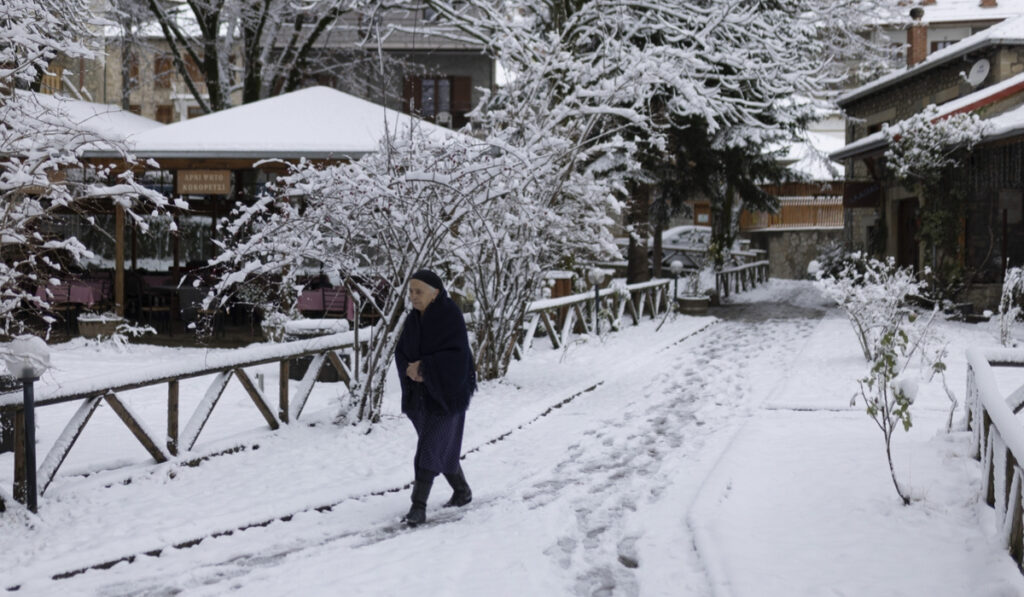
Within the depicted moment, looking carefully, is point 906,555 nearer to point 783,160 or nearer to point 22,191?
point 22,191

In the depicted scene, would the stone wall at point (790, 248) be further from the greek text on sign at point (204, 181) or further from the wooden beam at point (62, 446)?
the wooden beam at point (62, 446)

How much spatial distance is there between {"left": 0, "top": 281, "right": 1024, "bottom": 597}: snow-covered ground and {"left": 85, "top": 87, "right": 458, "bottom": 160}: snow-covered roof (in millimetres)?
5072

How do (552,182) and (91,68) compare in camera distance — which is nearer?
(552,182)

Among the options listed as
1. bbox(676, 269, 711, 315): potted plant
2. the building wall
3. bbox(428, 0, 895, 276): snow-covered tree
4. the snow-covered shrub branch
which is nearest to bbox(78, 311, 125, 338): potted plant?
bbox(428, 0, 895, 276): snow-covered tree

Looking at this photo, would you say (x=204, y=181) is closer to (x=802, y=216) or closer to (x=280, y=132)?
(x=280, y=132)

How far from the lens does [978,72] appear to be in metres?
21.5

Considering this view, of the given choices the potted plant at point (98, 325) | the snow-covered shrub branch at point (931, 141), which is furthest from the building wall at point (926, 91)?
the potted plant at point (98, 325)

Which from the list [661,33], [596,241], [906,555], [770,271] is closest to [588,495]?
[906,555]

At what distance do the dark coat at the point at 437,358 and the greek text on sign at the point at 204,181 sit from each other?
32.7ft

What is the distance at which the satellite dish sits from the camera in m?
21.2

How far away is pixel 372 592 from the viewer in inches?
201

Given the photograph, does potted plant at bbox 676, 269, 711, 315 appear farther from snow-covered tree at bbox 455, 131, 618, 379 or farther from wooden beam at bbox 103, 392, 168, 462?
wooden beam at bbox 103, 392, 168, 462

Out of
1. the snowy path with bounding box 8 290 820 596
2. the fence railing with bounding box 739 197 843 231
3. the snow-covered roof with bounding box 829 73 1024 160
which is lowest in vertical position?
the snowy path with bounding box 8 290 820 596

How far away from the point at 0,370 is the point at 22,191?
238 cm
